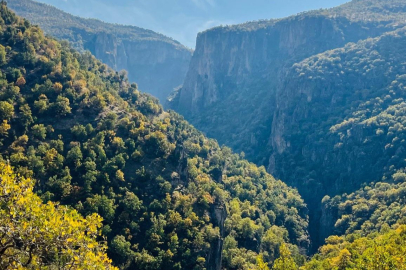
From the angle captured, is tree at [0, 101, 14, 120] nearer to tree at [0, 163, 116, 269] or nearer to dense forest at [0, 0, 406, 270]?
dense forest at [0, 0, 406, 270]

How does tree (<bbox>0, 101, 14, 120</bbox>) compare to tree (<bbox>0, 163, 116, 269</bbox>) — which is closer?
tree (<bbox>0, 163, 116, 269</bbox>)

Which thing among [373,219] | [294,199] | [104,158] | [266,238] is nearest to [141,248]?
[104,158]

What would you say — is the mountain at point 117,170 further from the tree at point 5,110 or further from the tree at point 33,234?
the tree at point 33,234

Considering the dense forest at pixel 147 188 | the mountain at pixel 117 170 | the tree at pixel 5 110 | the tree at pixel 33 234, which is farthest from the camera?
the tree at pixel 5 110

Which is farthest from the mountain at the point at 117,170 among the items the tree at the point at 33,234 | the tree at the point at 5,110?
the tree at the point at 33,234

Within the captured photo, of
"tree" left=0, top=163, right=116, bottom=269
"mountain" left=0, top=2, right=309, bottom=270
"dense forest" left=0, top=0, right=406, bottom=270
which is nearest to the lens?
"tree" left=0, top=163, right=116, bottom=269

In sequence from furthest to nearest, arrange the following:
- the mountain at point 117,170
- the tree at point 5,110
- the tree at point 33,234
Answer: the tree at point 5,110
the mountain at point 117,170
the tree at point 33,234

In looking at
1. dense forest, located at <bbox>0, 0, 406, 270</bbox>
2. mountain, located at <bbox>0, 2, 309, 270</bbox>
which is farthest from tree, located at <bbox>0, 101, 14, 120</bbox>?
dense forest, located at <bbox>0, 0, 406, 270</bbox>

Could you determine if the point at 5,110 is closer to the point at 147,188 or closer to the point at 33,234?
the point at 147,188
